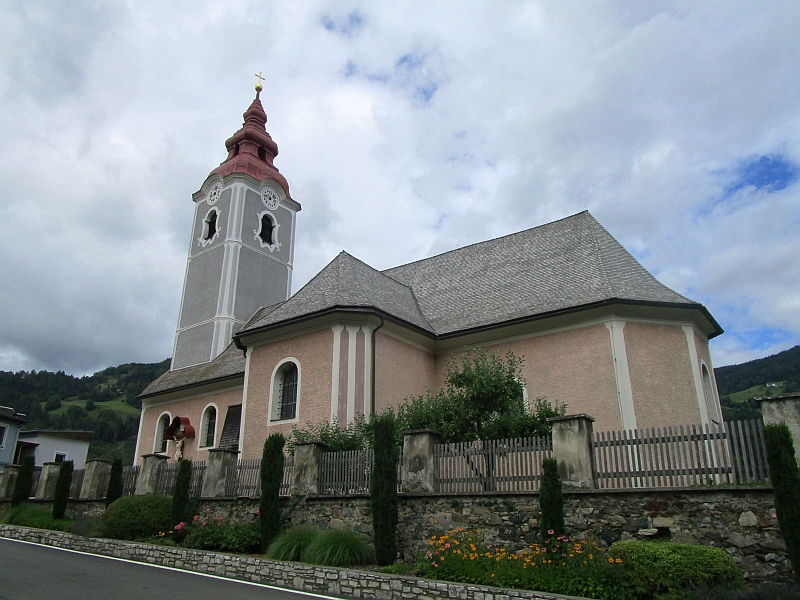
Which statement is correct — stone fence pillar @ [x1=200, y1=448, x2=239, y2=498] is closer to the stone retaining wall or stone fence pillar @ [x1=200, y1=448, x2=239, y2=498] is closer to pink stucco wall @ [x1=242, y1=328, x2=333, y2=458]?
the stone retaining wall

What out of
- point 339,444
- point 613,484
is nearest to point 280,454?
point 339,444

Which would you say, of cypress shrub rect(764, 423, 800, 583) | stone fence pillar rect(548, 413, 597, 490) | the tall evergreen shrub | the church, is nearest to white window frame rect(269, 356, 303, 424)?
the church

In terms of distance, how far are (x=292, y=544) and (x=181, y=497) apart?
4764 mm

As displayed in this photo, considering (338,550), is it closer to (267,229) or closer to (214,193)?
(267,229)

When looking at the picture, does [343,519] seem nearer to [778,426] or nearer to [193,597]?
[193,597]

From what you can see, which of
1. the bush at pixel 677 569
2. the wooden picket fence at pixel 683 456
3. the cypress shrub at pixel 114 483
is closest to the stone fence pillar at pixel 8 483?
the cypress shrub at pixel 114 483

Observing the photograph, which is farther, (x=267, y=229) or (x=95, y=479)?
(x=267, y=229)

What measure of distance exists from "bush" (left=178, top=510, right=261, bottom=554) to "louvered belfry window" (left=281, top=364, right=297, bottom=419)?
4607mm

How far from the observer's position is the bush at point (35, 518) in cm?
1904

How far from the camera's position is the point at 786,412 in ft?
32.8

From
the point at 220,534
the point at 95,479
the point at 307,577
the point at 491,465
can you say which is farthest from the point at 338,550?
the point at 95,479

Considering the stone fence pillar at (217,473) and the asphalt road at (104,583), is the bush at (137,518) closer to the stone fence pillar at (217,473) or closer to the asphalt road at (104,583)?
the stone fence pillar at (217,473)

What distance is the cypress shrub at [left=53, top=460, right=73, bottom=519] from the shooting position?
65.7 ft

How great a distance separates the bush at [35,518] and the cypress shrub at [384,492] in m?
11.1
